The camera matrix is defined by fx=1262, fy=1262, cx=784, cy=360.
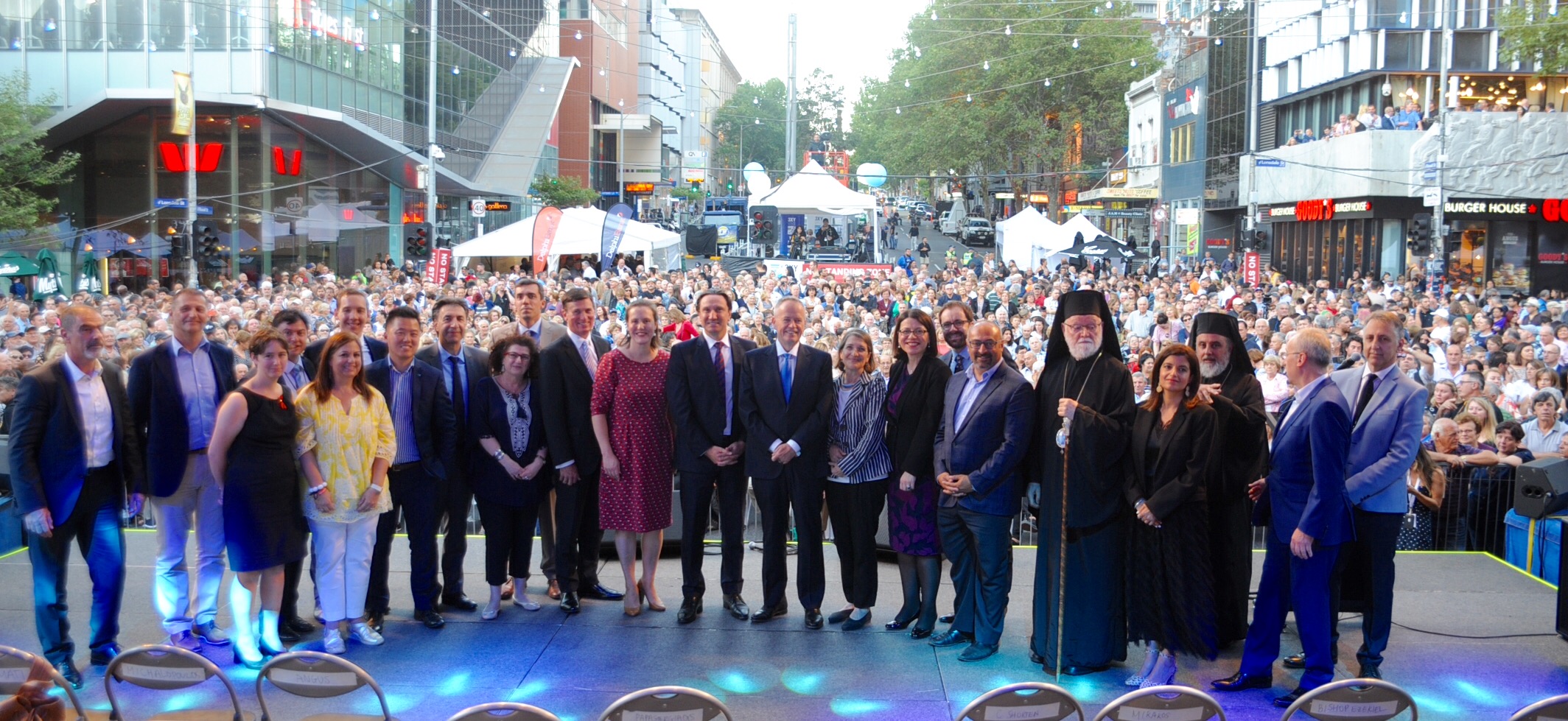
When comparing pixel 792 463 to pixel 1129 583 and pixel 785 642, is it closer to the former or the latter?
pixel 785 642

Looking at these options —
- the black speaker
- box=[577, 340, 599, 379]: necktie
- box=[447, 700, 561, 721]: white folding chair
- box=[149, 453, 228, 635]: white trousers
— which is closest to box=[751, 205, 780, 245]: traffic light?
box=[577, 340, 599, 379]: necktie

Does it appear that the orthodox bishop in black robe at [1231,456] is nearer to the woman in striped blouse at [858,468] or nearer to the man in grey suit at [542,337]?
the woman in striped blouse at [858,468]

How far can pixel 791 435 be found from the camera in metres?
6.50

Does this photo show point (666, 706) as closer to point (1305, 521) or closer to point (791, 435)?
point (791, 435)

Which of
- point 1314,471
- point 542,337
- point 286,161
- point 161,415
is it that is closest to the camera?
point 1314,471

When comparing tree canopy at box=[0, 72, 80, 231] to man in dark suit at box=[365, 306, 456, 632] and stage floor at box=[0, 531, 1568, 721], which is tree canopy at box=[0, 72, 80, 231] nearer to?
stage floor at box=[0, 531, 1568, 721]

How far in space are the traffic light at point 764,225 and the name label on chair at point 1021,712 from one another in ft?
112

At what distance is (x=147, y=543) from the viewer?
8.38 m

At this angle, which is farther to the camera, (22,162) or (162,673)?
(22,162)

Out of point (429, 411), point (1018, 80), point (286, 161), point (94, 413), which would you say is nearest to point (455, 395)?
point (429, 411)

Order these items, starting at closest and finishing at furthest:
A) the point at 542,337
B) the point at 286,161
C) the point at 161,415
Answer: the point at 161,415 < the point at 542,337 < the point at 286,161

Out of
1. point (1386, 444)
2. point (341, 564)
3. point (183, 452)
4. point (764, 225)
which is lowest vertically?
point (341, 564)

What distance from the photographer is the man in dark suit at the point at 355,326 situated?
6574mm

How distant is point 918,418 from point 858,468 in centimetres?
44
